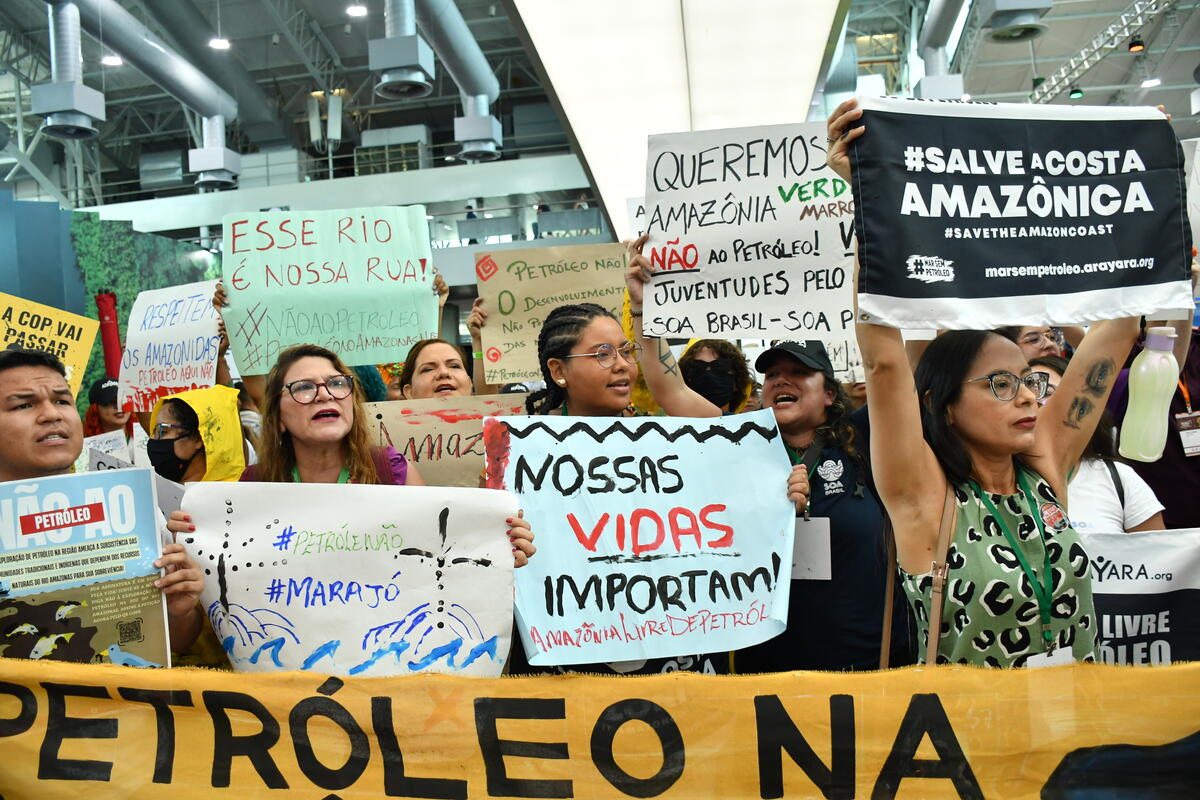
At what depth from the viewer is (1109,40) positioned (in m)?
14.1

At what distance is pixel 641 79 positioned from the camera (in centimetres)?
547

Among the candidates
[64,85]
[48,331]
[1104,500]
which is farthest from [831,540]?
[64,85]

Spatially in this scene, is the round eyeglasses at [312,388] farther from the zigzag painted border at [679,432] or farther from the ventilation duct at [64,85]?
the ventilation duct at [64,85]

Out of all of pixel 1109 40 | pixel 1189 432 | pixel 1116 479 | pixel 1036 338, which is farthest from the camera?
pixel 1109 40

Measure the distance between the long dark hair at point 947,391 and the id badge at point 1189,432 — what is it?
175cm

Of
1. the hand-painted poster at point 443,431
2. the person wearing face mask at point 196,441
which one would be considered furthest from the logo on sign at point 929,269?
the person wearing face mask at point 196,441

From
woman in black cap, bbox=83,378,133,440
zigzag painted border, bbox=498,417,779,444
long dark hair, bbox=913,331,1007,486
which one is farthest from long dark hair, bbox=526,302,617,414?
woman in black cap, bbox=83,378,133,440

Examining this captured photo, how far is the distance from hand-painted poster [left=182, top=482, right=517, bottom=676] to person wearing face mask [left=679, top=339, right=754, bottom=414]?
1661 mm

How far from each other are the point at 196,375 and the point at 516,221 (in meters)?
16.3

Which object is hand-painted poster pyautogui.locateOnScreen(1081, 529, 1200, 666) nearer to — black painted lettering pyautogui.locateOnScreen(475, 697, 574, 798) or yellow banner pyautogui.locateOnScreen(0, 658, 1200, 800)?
yellow banner pyautogui.locateOnScreen(0, 658, 1200, 800)

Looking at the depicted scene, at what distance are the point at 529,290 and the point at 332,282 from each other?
0.85 m

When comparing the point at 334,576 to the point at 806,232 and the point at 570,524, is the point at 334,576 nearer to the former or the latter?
the point at 570,524

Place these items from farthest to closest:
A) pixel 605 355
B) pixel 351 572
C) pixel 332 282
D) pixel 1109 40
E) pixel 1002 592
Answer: pixel 1109 40, pixel 332 282, pixel 605 355, pixel 351 572, pixel 1002 592

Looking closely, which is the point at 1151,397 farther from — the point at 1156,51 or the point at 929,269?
the point at 1156,51
